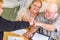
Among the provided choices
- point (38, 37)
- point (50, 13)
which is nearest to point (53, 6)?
point (50, 13)

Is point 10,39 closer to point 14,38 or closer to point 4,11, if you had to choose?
point 14,38

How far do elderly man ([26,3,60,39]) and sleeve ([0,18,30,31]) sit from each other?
0.15m

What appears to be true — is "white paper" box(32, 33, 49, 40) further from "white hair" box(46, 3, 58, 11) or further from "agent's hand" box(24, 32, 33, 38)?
"white hair" box(46, 3, 58, 11)

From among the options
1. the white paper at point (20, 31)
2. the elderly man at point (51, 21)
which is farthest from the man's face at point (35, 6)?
the white paper at point (20, 31)

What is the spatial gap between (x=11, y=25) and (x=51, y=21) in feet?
1.28

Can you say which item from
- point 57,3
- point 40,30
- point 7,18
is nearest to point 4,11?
point 7,18

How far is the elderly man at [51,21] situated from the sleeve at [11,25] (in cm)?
15

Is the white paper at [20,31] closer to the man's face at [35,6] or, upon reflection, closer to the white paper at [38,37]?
the white paper at [38,37]

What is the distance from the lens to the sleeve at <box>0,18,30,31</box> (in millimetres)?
1649

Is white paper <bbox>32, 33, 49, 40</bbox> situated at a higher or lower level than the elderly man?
lower

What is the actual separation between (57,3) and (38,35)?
0.34 m

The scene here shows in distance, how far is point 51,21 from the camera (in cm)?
155

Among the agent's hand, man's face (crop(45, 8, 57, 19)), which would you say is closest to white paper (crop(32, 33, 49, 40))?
the agent's hand

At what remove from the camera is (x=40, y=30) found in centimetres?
160
